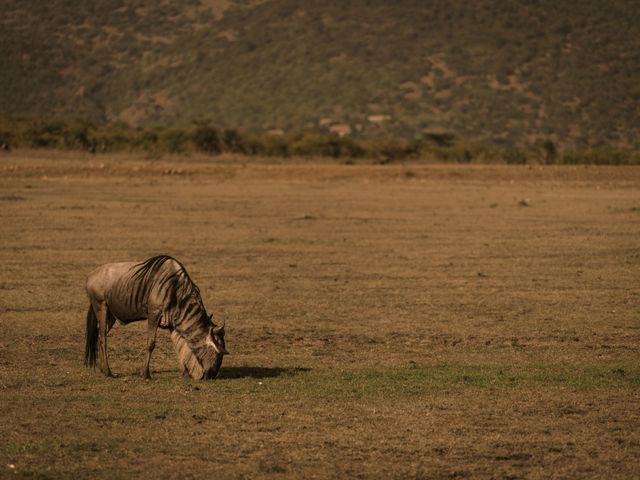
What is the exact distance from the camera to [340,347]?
522 inches

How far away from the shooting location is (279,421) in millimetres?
9461

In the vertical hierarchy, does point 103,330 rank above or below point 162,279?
below

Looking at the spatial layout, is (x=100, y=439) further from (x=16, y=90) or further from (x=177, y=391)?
(x=16, y=90)

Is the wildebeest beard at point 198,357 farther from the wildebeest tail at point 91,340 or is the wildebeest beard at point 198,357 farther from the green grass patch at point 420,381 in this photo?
the wildebeest tail at point 91,340

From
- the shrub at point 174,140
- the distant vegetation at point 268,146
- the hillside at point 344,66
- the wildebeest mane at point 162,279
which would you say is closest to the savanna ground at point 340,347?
the wildebeest mane at point 162,279

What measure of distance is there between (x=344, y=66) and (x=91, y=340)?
74.7 meters

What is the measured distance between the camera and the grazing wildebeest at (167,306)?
35.0ft

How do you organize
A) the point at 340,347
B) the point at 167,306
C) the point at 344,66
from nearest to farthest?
the point at 167,306, the point at 340,347, the point at 344,66

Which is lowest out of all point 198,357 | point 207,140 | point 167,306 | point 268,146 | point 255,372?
point 268,146

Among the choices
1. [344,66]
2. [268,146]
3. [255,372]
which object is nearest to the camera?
[255,372]

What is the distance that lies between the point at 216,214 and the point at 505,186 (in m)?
14.4

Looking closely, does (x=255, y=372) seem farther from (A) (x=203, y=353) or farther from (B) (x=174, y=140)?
(B) (x=174, y=140)

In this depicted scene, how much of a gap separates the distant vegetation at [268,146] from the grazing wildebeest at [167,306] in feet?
131

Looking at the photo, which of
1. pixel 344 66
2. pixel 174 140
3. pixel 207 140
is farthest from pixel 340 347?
pixel 344 66
